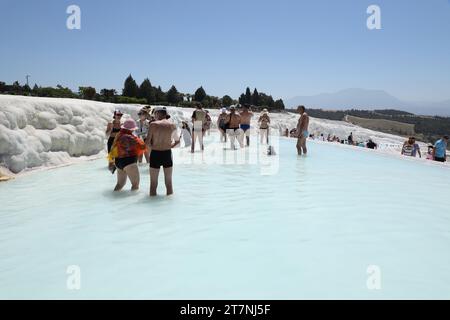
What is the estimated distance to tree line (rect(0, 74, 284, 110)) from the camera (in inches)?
1270

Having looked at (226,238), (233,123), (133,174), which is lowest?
(226,238)

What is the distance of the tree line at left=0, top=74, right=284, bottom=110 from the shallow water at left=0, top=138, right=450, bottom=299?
22.8 meters

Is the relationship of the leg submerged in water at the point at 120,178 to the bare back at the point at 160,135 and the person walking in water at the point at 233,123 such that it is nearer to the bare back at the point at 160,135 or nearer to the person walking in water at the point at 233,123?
the bare back at the point at 160,135

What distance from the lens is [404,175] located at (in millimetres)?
9297

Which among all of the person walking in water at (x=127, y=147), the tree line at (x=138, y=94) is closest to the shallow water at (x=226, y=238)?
the person walking in water at (x=127, y=147)

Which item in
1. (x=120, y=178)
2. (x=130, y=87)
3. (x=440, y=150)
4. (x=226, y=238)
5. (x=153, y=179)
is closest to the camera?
(x=226, y=238)

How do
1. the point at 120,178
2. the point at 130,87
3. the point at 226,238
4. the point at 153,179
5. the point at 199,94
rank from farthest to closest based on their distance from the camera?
the point at 199,94
the point at 130,87
the point at 120,178
the point at 153,179
the point at 226,238

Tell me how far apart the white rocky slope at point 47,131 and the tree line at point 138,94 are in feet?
54.1

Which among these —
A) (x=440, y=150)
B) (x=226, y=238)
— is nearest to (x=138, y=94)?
(x=440, y=150)

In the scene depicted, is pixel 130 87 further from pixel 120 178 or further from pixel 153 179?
pixel 153 179

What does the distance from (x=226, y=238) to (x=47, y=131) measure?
7253mm

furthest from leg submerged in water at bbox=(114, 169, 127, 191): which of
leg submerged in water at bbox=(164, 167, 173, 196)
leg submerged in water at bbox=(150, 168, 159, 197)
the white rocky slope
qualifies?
the white rocky slope

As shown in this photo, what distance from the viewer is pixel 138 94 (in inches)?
1820

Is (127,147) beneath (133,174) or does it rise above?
above
